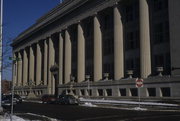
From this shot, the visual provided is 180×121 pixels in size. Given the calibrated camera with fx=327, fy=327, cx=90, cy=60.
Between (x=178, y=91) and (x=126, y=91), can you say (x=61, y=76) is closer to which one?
(x=126, y=91)

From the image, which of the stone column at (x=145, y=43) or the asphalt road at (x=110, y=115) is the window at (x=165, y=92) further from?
the asphalt road at (x=110, y=115)

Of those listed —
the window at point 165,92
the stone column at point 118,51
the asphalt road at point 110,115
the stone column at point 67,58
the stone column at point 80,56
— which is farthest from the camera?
the stone column at point 67,58

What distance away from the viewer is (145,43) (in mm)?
48719

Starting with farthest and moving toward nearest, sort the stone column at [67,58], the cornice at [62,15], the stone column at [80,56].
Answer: the stone column at [67,58] < the stone column at [80,56] < the cornice at [62,15]

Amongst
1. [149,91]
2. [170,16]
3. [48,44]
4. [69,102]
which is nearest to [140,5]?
[170,16]

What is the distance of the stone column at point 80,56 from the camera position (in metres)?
69.1

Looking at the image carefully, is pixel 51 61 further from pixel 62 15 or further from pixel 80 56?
pixel 80 56

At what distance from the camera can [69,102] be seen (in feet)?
164

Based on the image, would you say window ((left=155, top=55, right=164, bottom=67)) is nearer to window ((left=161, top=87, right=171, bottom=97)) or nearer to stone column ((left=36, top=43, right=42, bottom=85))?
window ((left=161, top=87, right=171, bottom=97))

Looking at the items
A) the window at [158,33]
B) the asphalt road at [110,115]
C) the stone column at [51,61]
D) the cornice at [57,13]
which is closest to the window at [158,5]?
the window at [158,33]

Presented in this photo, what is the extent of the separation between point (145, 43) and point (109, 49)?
44.4 feet

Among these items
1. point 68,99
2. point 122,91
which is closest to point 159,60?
point 122,91

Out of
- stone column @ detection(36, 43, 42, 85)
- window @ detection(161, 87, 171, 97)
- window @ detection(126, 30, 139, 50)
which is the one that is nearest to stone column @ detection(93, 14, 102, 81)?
window @ detection(126, 30, 139, 50)

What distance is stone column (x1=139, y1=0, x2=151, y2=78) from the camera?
159 feet
